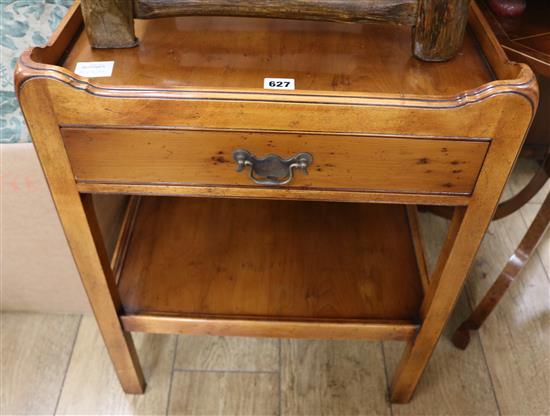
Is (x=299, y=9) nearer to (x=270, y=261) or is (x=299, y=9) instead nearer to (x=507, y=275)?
(x=270, y=261)

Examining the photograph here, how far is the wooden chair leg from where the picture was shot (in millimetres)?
1019

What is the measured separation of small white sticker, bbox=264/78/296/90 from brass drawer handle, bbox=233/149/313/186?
0.25 ft

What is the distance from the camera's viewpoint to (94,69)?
670mm

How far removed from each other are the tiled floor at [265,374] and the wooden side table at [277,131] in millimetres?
214

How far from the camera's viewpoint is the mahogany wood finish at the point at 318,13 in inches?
26.2

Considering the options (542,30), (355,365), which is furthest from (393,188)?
(355,365)

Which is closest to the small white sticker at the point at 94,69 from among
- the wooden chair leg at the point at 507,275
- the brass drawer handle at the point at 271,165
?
the brass drawer handle at the point at 271,165

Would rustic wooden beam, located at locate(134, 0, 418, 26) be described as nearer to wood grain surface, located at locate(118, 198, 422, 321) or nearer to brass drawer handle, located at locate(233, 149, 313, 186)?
brass drawer handle, located at locate(233, 149, 313, 186)

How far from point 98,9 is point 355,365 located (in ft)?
2.60

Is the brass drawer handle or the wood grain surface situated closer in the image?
the brass drawer handle

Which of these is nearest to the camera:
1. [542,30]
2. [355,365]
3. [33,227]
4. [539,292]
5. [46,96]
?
[46,96]

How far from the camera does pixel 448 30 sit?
0.67m

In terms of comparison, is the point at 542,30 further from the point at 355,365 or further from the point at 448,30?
the point at 355,365

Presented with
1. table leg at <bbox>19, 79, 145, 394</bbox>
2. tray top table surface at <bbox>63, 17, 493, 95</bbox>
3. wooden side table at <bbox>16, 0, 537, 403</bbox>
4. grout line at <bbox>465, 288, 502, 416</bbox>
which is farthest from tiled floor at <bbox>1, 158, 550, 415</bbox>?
tray top table surface at <bbox>63, 17, 493, 95</bbox>
